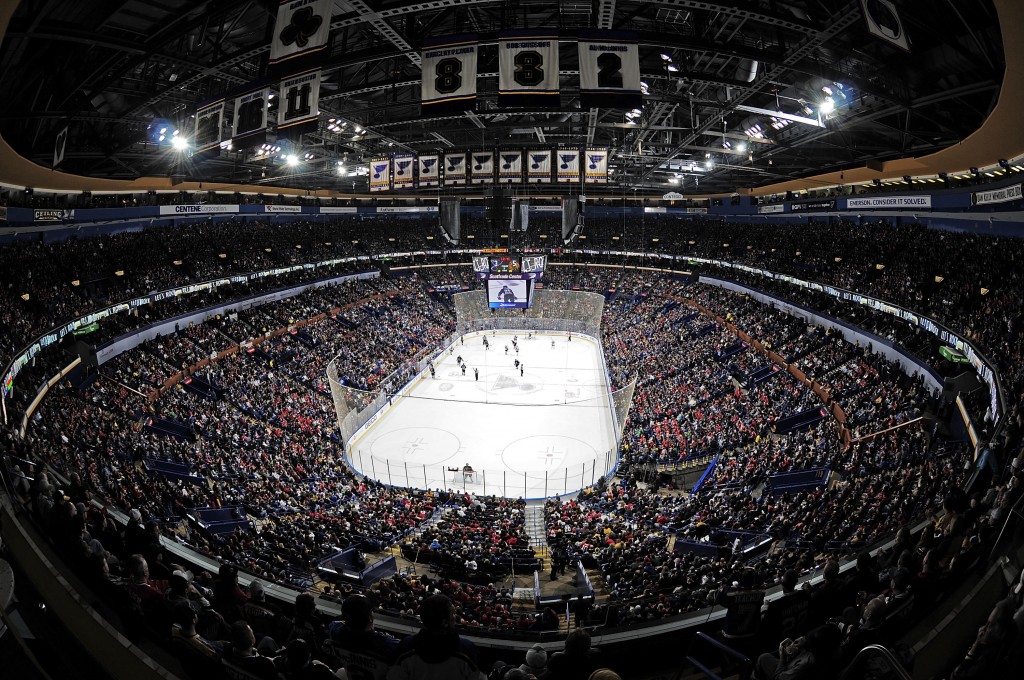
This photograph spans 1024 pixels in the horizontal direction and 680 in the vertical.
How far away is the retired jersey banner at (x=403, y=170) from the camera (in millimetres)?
18406

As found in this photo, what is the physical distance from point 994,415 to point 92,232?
121 feet

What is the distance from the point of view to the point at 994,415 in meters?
11.9

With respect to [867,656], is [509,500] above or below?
below

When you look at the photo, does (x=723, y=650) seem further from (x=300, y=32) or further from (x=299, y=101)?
(x=299, y=101)

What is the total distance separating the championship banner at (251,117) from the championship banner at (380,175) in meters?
7.56

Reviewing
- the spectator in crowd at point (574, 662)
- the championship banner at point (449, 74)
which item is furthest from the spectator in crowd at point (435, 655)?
the championship banner at point (449, 74)

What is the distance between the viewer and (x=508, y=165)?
674 inches

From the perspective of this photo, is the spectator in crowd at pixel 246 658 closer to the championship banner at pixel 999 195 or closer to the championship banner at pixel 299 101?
the championship banner at pixel 299 101

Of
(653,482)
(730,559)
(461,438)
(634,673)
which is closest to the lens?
(634,673)

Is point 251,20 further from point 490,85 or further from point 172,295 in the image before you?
point 172,295

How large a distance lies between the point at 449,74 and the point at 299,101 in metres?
3.15

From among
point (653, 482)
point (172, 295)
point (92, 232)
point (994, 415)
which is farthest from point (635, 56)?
point (92, 232)

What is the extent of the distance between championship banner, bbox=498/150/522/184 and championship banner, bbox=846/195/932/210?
16.4 meters

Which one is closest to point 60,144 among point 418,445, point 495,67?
point 495,67
